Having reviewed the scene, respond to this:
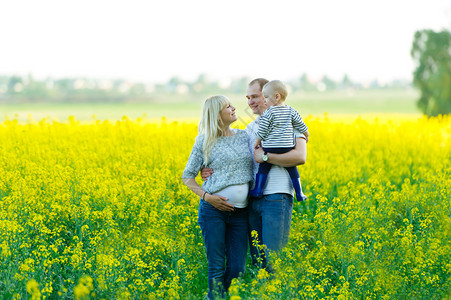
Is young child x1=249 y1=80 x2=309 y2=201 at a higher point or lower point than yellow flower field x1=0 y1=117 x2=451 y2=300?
higher

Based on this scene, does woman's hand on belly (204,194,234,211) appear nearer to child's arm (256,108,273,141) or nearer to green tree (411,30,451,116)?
child's arm (256,108,273,141)

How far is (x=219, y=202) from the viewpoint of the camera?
17.4 ft

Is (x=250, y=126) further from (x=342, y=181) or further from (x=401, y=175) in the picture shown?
(x=401, y=175)

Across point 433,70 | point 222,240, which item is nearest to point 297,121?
point 222,240

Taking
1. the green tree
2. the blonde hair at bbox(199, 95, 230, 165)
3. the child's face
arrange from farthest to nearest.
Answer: the green tree, the child's face, the blonde hair at bbox(199, 95, 230, 165)

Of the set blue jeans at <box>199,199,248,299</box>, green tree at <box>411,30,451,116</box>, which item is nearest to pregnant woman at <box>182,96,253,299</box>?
blue jeans at <box>199,199,248,299</box>

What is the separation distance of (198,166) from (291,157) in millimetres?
920

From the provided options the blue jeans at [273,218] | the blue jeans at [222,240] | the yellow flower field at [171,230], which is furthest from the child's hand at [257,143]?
the yellow flower field at [171,230]

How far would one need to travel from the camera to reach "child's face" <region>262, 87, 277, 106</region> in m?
5.34

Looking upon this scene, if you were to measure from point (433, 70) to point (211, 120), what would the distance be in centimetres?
2890

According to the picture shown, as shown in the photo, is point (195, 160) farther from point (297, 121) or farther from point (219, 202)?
point (297, 121)

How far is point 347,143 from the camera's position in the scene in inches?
532

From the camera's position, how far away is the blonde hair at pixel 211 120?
17.2 feet

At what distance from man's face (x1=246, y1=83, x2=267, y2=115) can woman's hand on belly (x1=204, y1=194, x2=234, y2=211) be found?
0.96 metres
